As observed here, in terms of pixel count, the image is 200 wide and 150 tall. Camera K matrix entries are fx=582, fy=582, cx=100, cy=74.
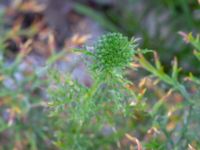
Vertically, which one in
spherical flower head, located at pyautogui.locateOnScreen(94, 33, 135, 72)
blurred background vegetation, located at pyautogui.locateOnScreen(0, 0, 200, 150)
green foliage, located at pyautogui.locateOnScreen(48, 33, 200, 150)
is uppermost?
spherical flower head, located at pyautogui.locateOnScreen(94, 33, 135, 72)

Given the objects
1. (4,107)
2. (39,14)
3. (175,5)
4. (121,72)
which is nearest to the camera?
(121,72)

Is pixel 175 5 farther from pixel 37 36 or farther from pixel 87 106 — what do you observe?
pixel 87 106

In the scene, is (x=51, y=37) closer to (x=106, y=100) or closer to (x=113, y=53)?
(x=106, y=100)

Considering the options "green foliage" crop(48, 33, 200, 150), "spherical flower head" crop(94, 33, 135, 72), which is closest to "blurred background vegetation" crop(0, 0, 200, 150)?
"green foliage" crop(48, 33, 200, 150)

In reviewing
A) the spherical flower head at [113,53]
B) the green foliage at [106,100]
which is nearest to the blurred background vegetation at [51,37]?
the green foliage at [106,100]

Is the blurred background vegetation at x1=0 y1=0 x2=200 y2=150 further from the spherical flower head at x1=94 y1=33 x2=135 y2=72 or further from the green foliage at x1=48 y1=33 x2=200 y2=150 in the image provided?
the spherical flower head at x1=94 y1=33 x2=135 y2=72

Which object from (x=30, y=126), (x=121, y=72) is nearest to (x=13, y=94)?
(x=30, y=126)

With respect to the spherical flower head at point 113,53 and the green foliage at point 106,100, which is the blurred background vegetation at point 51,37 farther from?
the spherical flower head at point 113,53
